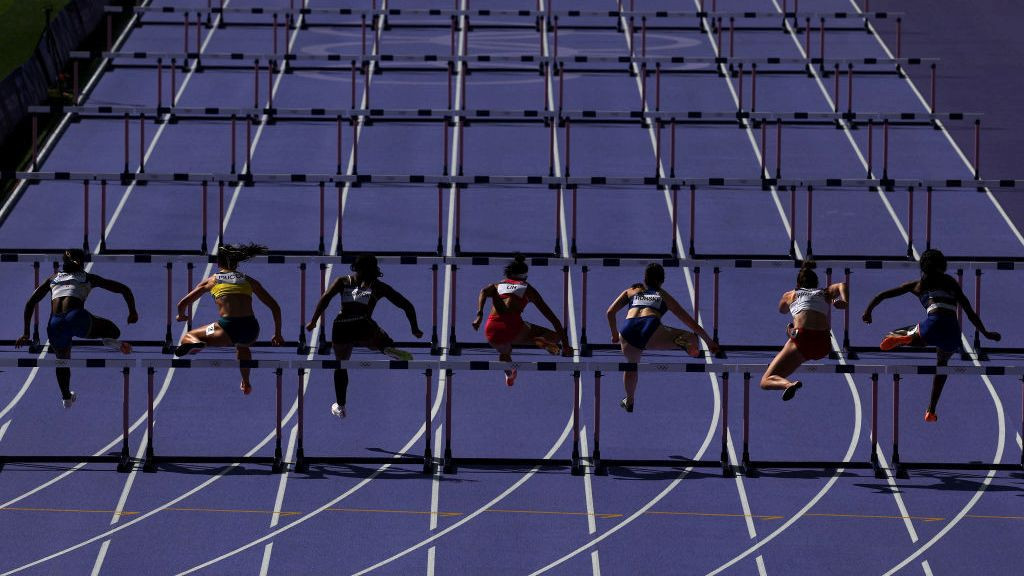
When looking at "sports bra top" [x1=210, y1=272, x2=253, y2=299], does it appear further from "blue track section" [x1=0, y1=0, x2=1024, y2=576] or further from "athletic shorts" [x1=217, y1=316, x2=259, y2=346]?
"blue track section" [x1=0, y1=0, x2=1024, y2=576]

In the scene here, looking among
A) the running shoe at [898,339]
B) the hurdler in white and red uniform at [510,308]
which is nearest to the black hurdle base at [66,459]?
the hurdler in white and red uniform at [510,308]

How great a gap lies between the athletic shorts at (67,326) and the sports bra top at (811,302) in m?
6.55

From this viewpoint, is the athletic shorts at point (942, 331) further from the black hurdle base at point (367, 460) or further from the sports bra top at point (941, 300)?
the black hurdle base at point (367, 460)

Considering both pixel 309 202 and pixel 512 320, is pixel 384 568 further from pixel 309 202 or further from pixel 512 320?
pixel 309 202

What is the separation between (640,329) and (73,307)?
208 inches

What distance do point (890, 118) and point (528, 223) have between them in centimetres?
672

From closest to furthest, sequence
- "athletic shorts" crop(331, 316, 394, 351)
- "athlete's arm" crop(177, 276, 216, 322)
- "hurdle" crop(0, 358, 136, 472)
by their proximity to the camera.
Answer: "hurdle" crop(0, 358, 136, 472)
"athletic shorts" crop(331, 316, 394, 351)
"athlete's arm" crop(177, 276, 216, 322)

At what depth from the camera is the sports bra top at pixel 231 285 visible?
56.4ft

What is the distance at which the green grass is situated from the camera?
3281cm

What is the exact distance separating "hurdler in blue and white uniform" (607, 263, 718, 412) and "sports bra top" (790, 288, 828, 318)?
2.83 ft

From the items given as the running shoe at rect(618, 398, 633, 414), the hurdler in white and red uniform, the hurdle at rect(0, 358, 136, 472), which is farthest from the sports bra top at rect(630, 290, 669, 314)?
the hurdle at rect(0, 358, 136, 472)

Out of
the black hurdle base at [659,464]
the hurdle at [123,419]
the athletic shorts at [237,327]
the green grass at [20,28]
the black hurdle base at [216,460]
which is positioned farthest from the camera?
the green grass at [20,28]

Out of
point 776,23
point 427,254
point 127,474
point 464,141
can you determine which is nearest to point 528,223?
point 427,254

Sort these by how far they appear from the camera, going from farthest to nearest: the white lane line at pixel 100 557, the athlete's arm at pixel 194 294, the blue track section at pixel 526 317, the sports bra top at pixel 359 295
Result: 1. the athlete's arm at pixel 194 294
2. the sports bra top at pixel 359 295
3. the blue track section at pixel 526 317
4. the white lane line at pixel 100 557
